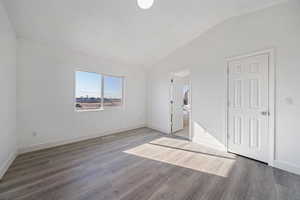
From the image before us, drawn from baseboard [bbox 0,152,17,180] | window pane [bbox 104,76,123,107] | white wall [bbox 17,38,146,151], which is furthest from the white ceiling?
baseboard [bbox 0,152,17,180]

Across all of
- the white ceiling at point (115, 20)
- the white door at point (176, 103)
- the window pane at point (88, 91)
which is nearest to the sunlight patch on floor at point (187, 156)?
the white door at point (176, 103)

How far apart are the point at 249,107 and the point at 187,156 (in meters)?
1.66

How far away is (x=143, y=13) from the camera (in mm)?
2742

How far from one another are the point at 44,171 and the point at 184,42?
4398 millimetres

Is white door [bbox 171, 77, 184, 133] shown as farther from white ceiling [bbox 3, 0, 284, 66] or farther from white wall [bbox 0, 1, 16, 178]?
white wall [bbox 0, 1, 16, 178]

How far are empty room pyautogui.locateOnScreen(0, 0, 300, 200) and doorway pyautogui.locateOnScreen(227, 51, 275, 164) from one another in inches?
0.7

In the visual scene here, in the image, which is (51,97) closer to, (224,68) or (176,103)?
(176,103)

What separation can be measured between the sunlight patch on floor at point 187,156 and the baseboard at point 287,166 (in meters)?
0.68

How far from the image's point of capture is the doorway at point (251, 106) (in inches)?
99.1

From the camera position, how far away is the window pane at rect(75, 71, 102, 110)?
3732 mm

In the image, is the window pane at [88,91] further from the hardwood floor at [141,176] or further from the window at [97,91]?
Answer: the hardwood floor at [141,176]

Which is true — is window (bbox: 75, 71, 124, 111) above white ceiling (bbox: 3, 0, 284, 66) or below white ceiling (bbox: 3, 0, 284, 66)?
below

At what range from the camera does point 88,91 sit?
3947 millimetres

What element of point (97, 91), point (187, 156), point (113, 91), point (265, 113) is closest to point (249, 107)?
point (265, 113)
